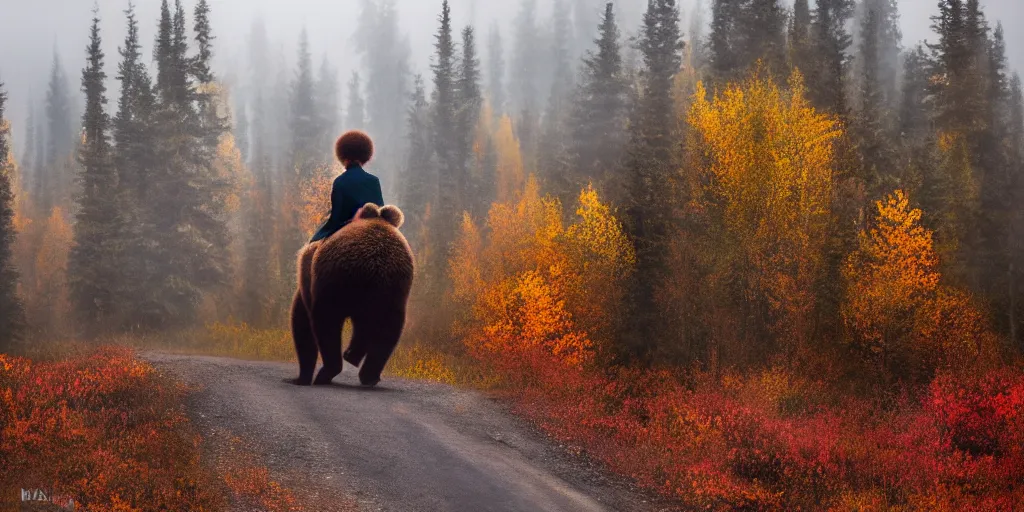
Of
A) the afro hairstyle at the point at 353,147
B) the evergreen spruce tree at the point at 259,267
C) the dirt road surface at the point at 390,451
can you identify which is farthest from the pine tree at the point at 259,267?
the afro hairstyle at the point at 353,147

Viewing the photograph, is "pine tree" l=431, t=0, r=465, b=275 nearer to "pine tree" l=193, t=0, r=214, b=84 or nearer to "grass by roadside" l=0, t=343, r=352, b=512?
"pine tree" l=193, t=0, r=214, b=84

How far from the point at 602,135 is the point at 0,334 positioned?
30.9 m

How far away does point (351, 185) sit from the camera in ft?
29.4

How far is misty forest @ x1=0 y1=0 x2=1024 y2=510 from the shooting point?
49.1 feet

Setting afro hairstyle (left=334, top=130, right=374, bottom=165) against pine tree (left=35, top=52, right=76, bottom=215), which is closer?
afro hairstyle (left=334, top=130, right=374, bottom=165)

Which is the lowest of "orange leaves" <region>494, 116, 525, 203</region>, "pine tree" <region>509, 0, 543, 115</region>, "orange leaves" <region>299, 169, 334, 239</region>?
"orange leaves" <region>299, 169, 334, 239</region>

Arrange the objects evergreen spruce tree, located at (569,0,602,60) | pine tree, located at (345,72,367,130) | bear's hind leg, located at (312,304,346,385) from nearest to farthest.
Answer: bear's hind leg, located at (312,304,346,385)
pine tree, located at (345,72,367,130)
evergreen spruce tree, located at (569,0,602,60)

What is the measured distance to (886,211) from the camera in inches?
1013

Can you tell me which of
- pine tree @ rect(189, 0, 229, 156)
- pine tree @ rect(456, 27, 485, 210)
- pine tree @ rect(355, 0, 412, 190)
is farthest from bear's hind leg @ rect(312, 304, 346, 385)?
pine tree @ rect(355, 0, 412, 190)

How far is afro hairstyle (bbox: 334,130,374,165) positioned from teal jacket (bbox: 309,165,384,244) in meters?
0.17

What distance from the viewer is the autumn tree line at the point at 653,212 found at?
25375 millimetres

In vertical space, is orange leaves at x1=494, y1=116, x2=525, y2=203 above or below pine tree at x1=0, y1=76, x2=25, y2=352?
above

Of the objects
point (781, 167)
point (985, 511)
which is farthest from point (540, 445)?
point (781, 167)

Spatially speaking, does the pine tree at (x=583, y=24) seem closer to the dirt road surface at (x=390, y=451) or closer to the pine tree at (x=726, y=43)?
the pine tree at (x=726, y=43)
